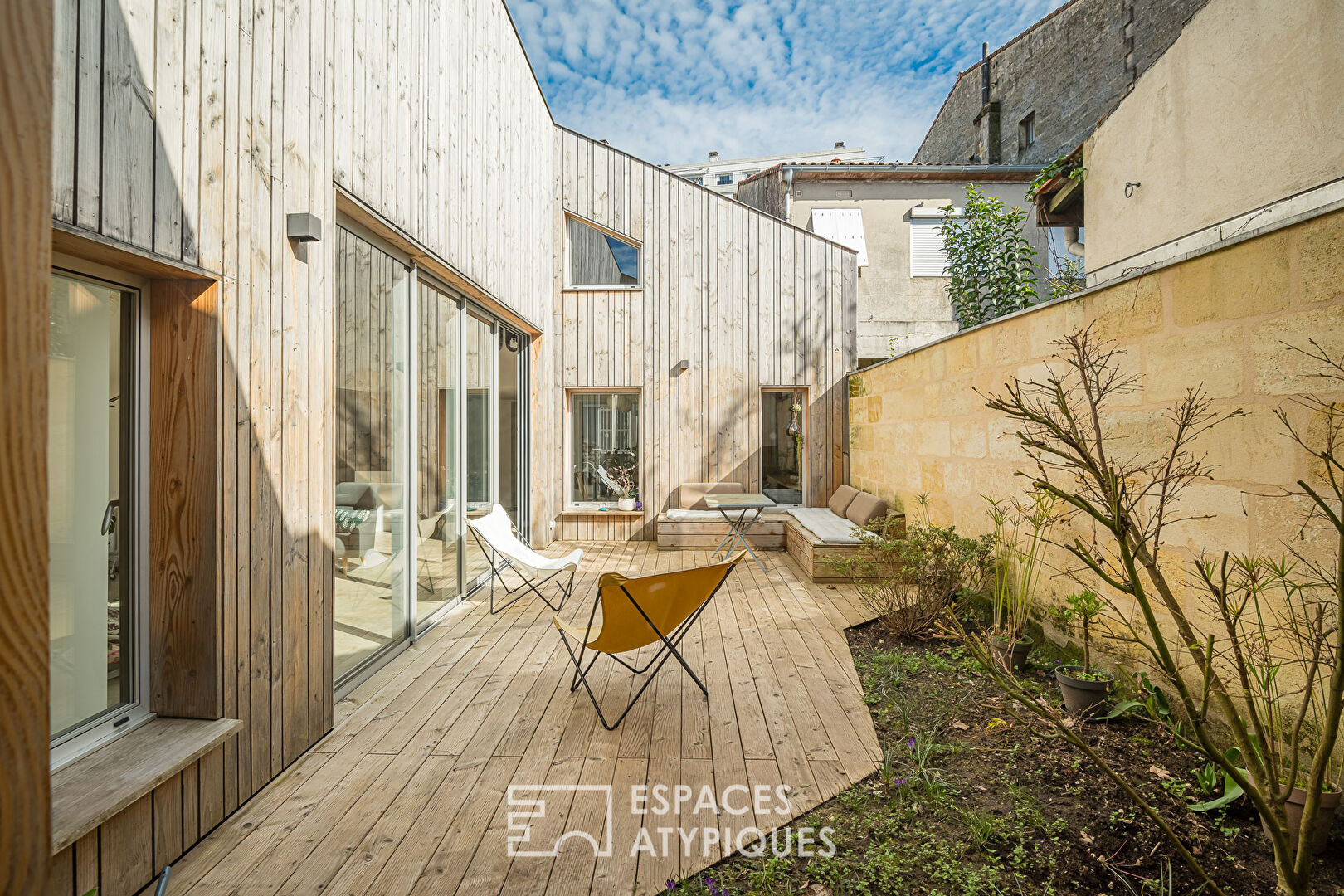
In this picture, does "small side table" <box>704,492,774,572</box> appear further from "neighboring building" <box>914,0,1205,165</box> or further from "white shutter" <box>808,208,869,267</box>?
"neighboring building" <box>914,0,1205,165</box>

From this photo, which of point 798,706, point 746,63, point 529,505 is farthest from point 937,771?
point 746,63

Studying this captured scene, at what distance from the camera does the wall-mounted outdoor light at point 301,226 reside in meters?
2.56

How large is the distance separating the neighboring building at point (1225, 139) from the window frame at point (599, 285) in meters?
4.83

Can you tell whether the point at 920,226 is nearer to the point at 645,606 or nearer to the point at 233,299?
the point at 645,606

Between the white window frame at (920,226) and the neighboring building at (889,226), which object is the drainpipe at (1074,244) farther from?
the white window frame at (920,226)

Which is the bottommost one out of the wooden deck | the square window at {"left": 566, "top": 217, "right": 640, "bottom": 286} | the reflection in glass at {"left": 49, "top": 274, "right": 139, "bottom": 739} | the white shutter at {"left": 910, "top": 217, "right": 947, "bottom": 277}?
the wooden deck

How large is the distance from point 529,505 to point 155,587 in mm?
4993

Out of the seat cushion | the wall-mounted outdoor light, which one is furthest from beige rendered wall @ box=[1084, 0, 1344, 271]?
the wall-mounted outdoor light

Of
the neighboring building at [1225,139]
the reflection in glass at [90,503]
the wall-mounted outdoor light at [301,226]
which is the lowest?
the reflection in glass at [90,503]

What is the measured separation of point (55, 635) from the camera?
1.88 metres

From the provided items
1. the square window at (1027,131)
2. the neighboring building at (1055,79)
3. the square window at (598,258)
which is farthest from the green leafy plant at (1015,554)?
the square window at (1027,131)

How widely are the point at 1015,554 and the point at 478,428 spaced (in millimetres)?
4160

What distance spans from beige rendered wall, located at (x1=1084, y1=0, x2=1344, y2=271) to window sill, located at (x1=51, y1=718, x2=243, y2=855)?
4986 millimetres

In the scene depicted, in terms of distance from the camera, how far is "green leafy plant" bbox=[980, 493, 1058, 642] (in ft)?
12.0
